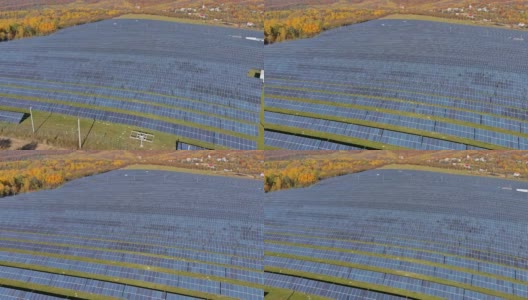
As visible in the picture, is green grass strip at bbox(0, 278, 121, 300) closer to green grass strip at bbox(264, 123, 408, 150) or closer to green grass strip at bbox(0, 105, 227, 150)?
green grass strip at bbox(0, 105, 227, 150)

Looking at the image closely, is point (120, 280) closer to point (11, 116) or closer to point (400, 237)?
point (11, 116)

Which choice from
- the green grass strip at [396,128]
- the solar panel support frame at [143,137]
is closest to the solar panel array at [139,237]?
the solar panel support frame at [143,137]

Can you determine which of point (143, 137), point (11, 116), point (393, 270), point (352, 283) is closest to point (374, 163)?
point (393, 270)

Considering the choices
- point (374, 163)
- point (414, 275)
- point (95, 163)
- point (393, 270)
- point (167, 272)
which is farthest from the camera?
point (95, 163)

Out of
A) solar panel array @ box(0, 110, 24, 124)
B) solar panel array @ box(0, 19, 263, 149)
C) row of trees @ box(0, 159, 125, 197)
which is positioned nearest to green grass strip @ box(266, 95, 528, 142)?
solar panel array @ box(0, 19, 263, 149)

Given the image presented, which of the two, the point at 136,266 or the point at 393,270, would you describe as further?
the point at 136,266

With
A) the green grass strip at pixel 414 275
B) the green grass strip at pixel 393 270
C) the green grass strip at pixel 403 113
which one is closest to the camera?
the green grass strip at pixel 414 275

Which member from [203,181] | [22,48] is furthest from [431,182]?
[22,48]

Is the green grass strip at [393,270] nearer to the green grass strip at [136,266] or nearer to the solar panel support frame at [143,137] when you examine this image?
the green grass strip at [136,266]
